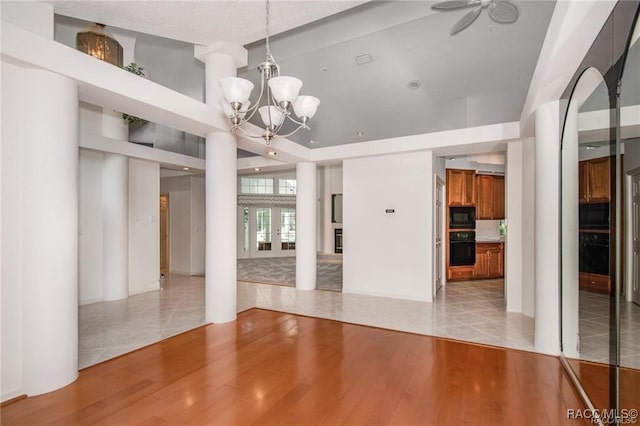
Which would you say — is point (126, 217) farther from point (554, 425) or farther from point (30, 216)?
point (554, 425)

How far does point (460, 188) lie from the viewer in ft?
22.4

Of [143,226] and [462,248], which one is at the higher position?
[143,226]

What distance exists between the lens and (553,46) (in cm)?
232

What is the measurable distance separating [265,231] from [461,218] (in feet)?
23.0

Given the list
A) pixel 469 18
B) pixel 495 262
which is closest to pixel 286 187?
pixel 495 262

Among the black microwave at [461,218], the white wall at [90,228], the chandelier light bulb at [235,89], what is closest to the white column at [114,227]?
the white wall at [90,228]

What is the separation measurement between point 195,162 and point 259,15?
430cm

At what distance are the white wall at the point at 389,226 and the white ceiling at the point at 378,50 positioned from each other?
619mm

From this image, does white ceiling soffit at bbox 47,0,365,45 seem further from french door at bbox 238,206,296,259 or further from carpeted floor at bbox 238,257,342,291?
french door at bbox 238,206,296,259

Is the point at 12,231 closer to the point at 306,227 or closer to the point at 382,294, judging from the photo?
the point at 306,227

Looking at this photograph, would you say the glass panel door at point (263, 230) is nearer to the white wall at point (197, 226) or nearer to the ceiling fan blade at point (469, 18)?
the white wall at point (197, 226)

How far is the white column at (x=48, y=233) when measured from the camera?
2.29 m

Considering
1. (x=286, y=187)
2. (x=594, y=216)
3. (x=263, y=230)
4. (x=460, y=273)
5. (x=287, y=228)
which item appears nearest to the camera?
(x=594, y=216)

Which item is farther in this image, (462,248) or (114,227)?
(462,248)
